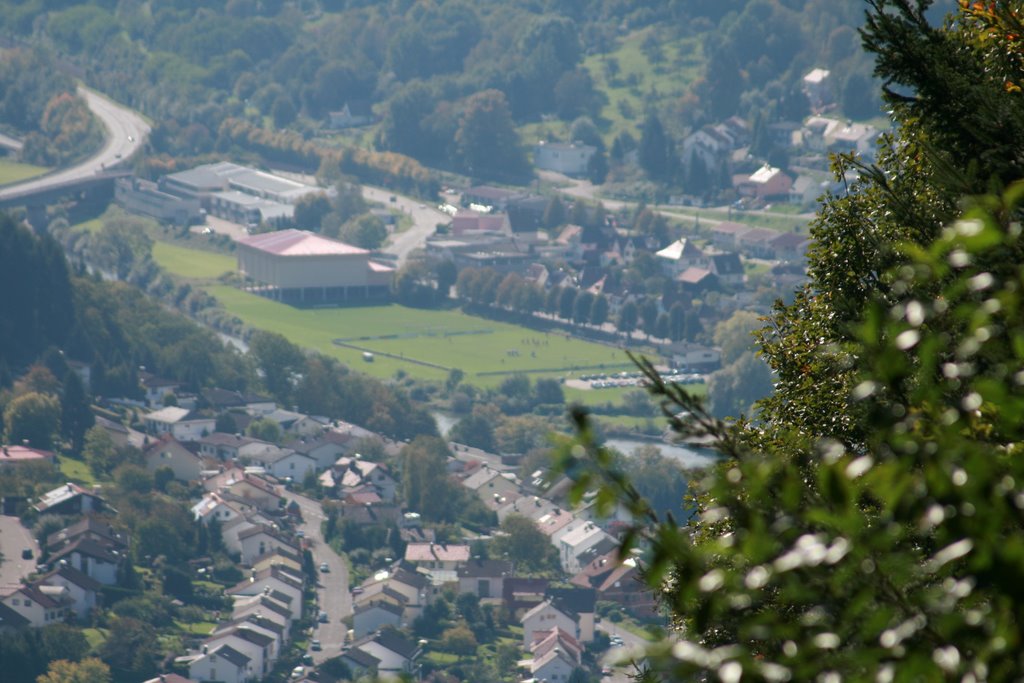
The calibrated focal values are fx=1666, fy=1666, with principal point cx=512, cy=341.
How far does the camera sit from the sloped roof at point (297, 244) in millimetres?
54281

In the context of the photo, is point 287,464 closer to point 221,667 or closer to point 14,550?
point 14,550

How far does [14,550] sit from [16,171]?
37.6 metres

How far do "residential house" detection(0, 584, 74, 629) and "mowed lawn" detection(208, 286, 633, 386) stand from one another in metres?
19.1

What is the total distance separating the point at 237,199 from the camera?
62500mm

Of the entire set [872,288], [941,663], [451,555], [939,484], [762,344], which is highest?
[939,484]

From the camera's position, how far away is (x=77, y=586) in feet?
87.1

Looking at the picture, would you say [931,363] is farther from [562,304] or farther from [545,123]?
[545,123]

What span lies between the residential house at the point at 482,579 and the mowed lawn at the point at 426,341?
1452 centimetres

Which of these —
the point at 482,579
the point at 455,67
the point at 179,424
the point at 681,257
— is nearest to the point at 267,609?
the point at 482,579

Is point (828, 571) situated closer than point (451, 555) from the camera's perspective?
Yes

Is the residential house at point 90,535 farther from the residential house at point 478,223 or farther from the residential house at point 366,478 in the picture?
the residential house at point 478,223

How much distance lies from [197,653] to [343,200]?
126 ft

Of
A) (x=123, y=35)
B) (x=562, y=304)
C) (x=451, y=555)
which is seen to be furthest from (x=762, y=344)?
(x=123, y=35)

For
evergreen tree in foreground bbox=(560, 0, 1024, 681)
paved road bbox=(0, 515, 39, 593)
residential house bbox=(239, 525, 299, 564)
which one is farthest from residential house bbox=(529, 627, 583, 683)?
evergreen tree in foreground bbox=(560, 0, 1024, 681)
